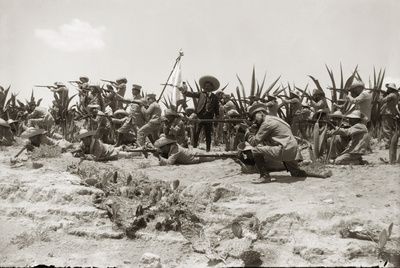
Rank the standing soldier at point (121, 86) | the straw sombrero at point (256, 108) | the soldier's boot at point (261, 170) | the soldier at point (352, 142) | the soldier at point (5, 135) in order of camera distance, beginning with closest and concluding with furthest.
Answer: the soldier's boot at point (261, 170) < the straw sombrero at point (256, 108) < the soldier at point (352, 142) < the soldier at point (5, 135) < the standing soldier at point (121, 86)

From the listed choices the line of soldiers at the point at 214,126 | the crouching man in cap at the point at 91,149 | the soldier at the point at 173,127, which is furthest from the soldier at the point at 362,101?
the crouching man in cap at the point at 91,149

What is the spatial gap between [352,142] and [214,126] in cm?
407

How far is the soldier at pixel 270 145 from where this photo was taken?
22.5 ft

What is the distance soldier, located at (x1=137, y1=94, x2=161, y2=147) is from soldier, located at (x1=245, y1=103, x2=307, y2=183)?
3427 millimetres

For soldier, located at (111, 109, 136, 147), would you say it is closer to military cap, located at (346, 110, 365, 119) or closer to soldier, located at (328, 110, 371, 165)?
soldier, located at (328, 110, 371, 165)

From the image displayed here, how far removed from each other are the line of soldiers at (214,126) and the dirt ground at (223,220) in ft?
1.69

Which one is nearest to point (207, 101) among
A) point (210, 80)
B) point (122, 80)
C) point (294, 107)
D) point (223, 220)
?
point (210, 80)

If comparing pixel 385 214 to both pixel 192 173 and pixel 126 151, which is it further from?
pixel 126 151

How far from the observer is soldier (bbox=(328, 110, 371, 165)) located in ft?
25.8

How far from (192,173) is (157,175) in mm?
558

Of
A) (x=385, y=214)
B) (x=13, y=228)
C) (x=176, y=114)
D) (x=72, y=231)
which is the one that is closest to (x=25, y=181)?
(x=13, y=228)

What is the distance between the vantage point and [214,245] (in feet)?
17.6

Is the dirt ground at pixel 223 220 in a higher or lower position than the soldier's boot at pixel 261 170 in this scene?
lower

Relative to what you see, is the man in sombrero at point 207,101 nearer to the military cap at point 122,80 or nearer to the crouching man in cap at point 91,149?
the crouching man in cap at point 91,149
